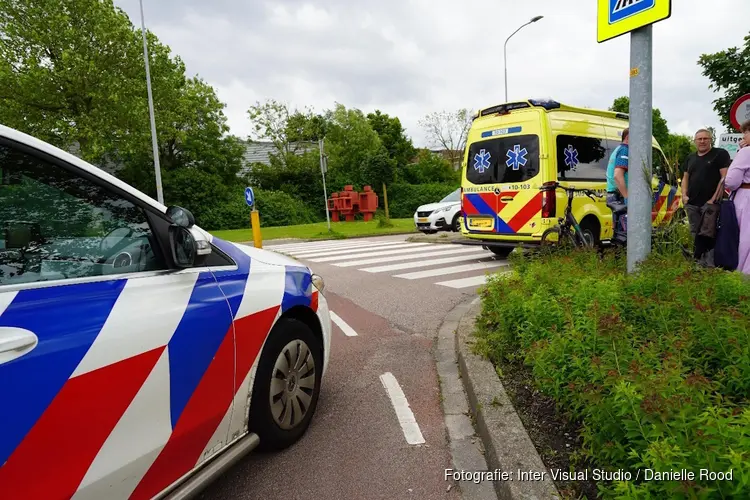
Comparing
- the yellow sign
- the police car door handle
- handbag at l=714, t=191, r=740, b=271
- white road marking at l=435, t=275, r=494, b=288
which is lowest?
white road marking at l=435, t=275, r=494, b=288

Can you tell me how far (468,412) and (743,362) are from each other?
5.13 ft

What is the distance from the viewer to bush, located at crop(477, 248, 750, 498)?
1.59 meters

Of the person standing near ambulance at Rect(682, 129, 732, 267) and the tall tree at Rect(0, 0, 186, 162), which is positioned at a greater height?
the tall tree at Rect(0, 0, 186, 162)

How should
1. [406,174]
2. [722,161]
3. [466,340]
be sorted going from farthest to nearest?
[406,174] → [722,161] → [466,340]

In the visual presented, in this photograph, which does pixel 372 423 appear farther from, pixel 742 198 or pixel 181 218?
pixel 742 198

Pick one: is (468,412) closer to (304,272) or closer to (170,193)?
(304,272)

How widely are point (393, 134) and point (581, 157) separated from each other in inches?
1784

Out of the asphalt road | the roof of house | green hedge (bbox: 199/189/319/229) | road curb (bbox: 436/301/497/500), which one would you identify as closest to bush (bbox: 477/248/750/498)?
road curb (bbox: 436/301/497/500)

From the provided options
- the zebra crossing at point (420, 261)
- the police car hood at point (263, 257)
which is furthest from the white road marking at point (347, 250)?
the police car hood at point (263, 257)

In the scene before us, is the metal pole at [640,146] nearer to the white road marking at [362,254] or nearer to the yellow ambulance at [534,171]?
the yellow ambulance at [534,171]

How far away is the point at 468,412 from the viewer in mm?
3219

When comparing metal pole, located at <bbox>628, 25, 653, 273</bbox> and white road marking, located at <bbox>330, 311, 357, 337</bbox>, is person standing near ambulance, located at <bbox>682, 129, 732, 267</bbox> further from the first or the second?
white road marking, located at <bbox>330, 311, 357, 337</bbox>

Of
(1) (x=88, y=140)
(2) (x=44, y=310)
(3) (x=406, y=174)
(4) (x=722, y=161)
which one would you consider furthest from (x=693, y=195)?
(3) (x=406, y=174)

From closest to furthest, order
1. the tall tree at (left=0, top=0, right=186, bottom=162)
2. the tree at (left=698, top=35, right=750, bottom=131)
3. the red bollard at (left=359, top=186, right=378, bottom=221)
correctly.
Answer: the tree at (left=698, top=35, right=750, bottom=131), the tall tree at (left=0, top=0, right=186, bottom=162), the red bollard at (left=359, top=186, right=378, bottom=221)
